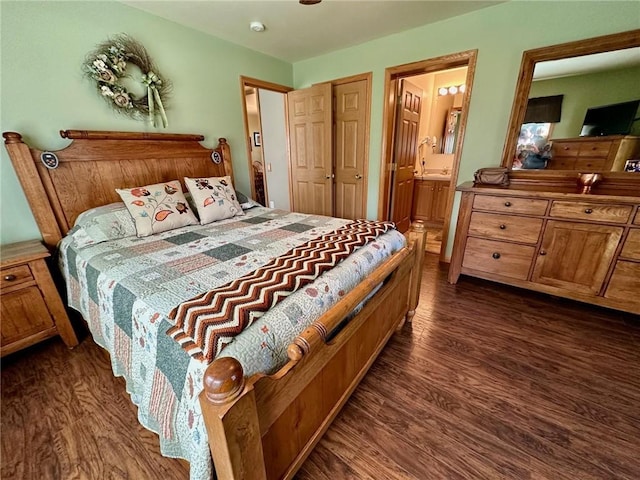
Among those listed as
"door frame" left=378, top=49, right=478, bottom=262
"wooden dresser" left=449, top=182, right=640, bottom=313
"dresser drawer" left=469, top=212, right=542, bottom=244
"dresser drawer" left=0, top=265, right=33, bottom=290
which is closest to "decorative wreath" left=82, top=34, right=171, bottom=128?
"dresser drawer" left=0, top=265, right=33, bottom=290

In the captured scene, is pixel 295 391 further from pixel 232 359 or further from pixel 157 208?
pixel 157 208

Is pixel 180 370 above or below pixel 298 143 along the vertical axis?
below

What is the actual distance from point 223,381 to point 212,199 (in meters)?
1.82

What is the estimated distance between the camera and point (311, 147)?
130 inches

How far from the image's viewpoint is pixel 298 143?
3.43 m

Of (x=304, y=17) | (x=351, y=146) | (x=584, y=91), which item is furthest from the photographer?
(x=351, y=146)

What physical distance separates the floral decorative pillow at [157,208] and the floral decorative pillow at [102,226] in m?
0.05

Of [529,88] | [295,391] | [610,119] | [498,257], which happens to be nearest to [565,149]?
[610,119]

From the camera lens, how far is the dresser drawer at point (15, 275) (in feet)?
4.72

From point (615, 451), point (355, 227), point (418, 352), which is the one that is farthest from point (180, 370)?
point (615, 451)

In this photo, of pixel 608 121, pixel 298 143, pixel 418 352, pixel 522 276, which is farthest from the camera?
pixel 298 143

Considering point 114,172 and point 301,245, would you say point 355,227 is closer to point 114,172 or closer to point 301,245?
point 301,245

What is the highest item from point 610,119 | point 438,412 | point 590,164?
point 610,119

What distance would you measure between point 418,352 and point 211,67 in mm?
3103
